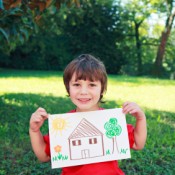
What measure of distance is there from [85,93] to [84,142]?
30 cm

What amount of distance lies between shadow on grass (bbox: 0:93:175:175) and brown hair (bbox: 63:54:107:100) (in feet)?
4.18

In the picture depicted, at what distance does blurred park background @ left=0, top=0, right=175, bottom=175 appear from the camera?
3.33 meters

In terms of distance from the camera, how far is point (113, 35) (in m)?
24.9

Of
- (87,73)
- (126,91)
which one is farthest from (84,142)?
(126,91)

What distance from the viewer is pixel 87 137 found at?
2.03 m

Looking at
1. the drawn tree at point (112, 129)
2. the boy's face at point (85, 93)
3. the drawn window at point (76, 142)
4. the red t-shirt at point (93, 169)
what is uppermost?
the boy's face at point (85, 93)

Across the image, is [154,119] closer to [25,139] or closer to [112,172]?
[25,139]

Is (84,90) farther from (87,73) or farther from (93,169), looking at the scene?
(93,169)

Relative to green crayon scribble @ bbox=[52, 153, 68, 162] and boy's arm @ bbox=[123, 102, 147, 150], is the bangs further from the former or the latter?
green crayon scribble @ bbox=[52, 153, 68, 162]

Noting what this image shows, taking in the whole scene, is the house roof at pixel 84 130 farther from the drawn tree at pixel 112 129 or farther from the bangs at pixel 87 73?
the bangs at pixel 87 73

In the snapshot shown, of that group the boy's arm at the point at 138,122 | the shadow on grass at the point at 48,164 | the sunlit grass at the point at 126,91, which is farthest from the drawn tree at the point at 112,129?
the sunlit grass at the point at 126,91

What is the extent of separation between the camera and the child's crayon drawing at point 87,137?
2.01 metres

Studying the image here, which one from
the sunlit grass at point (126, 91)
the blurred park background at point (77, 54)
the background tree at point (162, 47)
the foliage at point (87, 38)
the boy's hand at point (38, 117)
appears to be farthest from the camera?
the foliage at point (87, 38)

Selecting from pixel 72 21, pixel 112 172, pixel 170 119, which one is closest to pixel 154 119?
pixel 170 119
